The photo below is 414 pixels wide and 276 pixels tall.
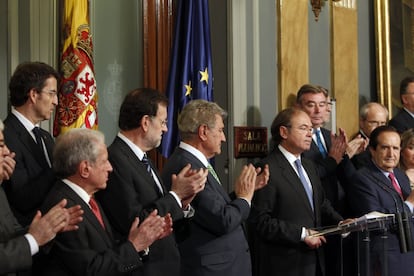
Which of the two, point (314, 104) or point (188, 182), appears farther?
point (314, 104)

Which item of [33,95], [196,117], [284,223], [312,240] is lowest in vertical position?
[312,240]

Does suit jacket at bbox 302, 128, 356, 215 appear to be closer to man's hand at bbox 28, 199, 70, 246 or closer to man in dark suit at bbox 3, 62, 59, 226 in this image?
man in dark suit at bbox 3, 62, 59, 226

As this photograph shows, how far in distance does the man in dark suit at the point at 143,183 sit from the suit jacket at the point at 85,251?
310mm

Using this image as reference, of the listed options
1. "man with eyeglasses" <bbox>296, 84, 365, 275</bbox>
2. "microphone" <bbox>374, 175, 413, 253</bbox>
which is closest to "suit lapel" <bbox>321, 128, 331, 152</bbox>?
"man with eyeglasses" <bbox>296, 84, 365, 275</bbox>

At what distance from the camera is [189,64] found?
5391 mm

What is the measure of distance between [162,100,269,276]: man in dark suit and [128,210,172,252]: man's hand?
0.69m

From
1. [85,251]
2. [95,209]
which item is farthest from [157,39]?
[85,251]

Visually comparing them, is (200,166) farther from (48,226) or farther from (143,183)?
(48,226)

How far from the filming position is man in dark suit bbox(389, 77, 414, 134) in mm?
6229

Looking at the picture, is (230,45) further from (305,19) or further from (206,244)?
(206,244)

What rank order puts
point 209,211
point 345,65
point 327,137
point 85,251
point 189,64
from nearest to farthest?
point 85,251, point 209,211, point 189,64, point 327,137, point 345,65

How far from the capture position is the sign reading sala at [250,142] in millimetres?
5492

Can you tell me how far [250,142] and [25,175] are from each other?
2.45 meters

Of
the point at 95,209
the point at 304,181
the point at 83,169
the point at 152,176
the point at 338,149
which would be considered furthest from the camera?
the point at 338,149
